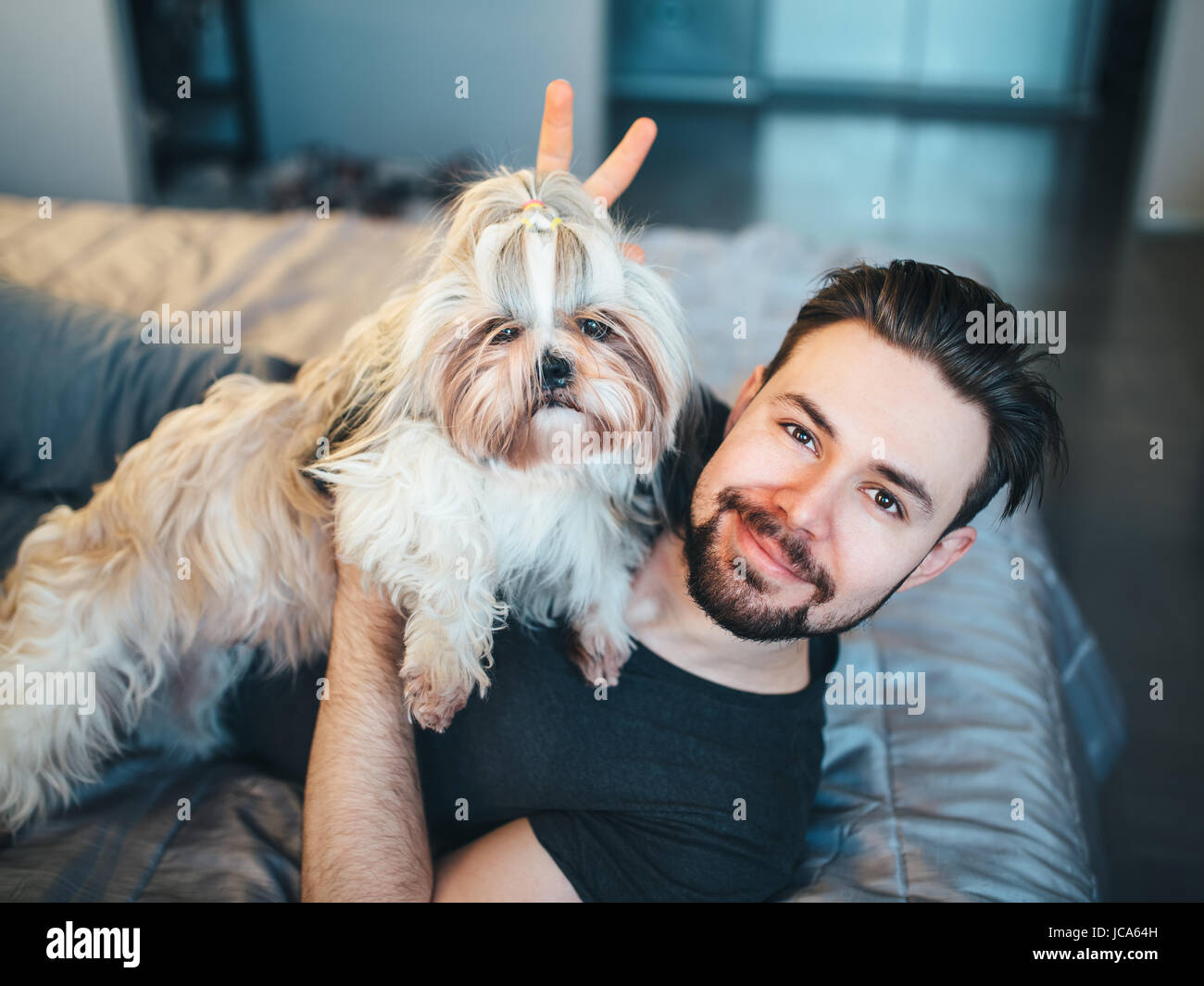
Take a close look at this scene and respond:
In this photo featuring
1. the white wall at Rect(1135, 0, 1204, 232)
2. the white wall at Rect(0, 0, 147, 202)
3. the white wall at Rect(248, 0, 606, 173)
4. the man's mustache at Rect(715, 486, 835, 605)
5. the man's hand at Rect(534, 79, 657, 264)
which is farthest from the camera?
the white wall at Rect(1135, 0, 1204, 232)

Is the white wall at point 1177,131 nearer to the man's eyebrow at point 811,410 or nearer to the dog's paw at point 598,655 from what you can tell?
the man's eyebrow at point 811,410

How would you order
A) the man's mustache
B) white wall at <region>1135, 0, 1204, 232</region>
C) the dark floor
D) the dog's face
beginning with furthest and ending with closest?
white wall at <region>1135, 0, 1204, 232</region>, the dark floor, the man's mustache, the dog's face

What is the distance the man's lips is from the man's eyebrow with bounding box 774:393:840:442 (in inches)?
6.7

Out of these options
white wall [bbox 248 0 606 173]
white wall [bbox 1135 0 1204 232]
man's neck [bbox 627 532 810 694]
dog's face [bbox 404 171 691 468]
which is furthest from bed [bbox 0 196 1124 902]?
white wall [bbox 1135 0 1204 232]

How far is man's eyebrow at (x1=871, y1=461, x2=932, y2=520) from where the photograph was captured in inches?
51.4

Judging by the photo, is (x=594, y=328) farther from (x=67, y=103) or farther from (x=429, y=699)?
(x=67, y=103)

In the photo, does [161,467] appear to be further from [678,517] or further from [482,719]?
[678,517]

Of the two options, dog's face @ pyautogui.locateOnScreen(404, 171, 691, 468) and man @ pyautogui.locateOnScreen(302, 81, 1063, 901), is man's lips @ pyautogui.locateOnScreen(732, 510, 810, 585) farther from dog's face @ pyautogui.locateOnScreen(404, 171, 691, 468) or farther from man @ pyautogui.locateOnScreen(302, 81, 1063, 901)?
dog's face @ pyautogui.locateOnScreen(404, 171, 691, 468)

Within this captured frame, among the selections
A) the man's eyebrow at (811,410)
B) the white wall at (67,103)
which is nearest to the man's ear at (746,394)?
the man's eyebrow at (811,410)

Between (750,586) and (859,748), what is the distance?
0.49m

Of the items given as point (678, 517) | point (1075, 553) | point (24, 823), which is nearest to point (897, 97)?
point (1075, 553)

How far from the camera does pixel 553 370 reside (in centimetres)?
123

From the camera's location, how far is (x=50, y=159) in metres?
4.36
